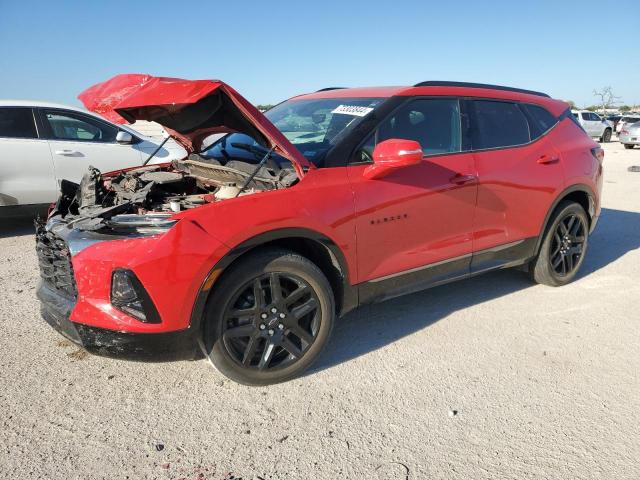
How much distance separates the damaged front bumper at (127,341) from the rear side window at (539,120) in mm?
3275

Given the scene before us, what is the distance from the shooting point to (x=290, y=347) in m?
2.88

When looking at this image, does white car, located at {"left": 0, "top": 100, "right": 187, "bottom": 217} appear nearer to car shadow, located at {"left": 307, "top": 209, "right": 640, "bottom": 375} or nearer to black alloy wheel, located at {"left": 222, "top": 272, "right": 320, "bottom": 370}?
car shadow, located at {"left": 307, "top": 209, "right": 640, "bottom": 375}

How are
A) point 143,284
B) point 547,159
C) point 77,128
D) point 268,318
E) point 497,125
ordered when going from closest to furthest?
point 143,284, point 268,318, point 497,125, point 547,159, point 77,128

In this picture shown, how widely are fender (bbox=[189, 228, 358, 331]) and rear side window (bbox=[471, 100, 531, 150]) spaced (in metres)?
1.51

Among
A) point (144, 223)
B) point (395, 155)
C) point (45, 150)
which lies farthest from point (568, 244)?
point (45, 150)

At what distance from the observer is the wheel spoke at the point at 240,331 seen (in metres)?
2.69

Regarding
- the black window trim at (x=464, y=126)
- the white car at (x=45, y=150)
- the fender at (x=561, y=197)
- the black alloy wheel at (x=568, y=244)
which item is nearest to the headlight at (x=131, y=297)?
the black window trim at (x=464, y=126)

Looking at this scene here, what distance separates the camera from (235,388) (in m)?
2.86

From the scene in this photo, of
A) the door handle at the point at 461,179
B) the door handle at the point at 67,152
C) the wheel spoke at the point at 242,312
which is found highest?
the door handle at the point at 461,179

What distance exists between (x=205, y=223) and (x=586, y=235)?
3.80 m

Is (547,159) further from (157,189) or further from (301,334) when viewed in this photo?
(157,189)

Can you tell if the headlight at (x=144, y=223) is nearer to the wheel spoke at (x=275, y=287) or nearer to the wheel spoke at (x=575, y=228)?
the wheel spoke at (x=275, y=287)

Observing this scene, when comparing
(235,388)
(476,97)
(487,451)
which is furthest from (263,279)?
(476,97)

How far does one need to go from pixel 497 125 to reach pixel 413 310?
1.63 metres
